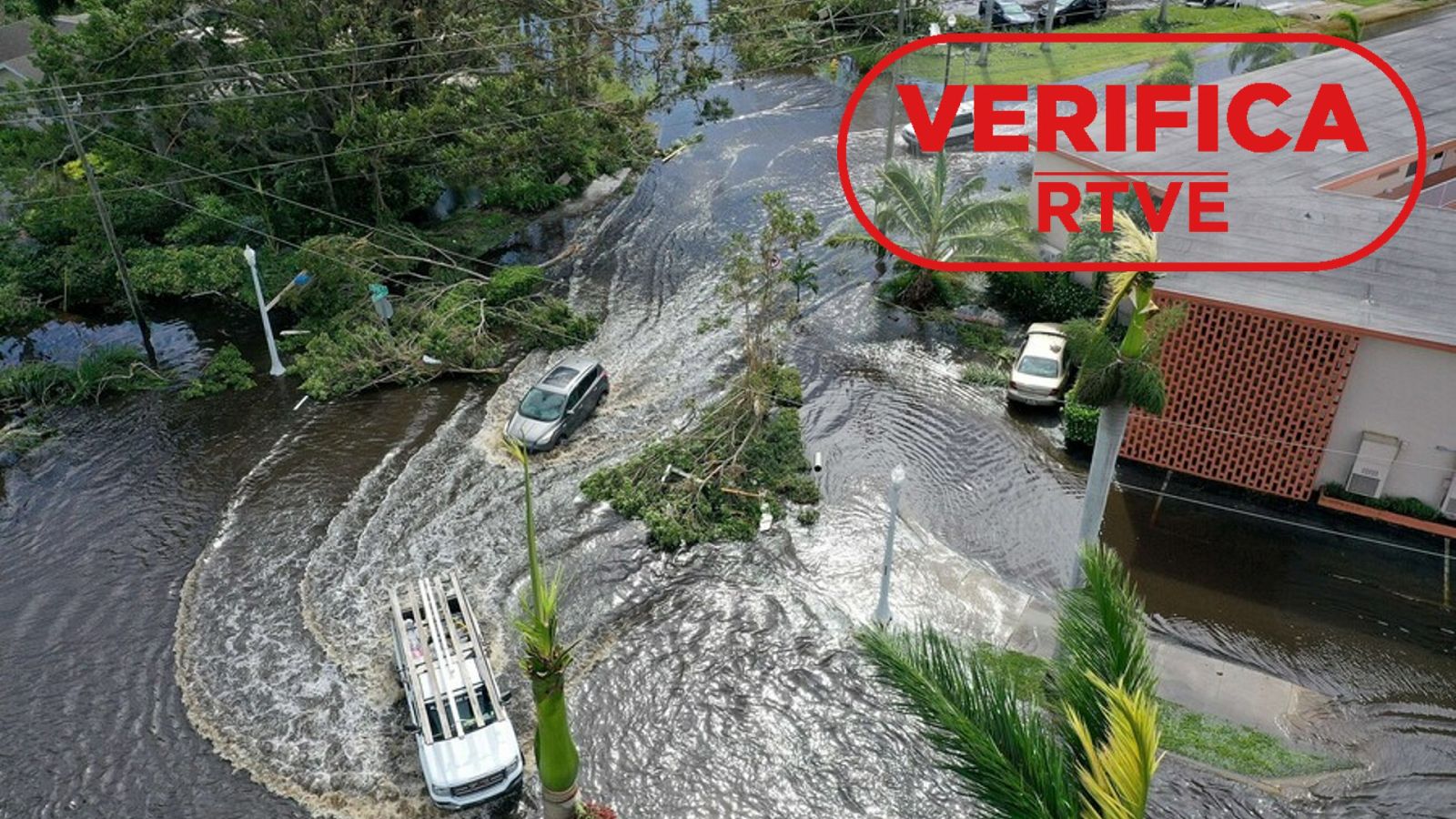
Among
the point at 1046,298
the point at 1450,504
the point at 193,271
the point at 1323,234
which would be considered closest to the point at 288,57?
the point at 193,271

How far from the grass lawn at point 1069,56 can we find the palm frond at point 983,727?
1343 inches

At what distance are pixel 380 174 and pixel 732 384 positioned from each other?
14.8 meters

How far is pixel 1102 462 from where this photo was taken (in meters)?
13.2

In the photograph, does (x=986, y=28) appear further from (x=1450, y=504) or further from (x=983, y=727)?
(x=983, y=727)

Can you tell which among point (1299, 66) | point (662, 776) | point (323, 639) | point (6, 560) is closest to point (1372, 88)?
point (1299, 66)

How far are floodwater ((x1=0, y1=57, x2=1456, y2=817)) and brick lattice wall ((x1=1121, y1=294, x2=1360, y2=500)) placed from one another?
727 millimetres

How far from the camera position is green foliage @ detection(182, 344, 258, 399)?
23.9 m

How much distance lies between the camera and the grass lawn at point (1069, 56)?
4109cm

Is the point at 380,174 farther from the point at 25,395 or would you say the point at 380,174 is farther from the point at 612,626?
the point at 612,626

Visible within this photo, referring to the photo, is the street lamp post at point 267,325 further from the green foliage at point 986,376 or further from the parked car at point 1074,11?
the parked car at point 1074,11

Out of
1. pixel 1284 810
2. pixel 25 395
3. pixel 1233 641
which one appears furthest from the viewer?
pixel 25 395

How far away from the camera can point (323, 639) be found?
16.9 metres

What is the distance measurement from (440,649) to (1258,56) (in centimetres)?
3619

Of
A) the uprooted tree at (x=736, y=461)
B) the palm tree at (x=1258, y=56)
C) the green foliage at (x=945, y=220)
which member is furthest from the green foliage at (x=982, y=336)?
the palm tree at (x=1258, y=56)
